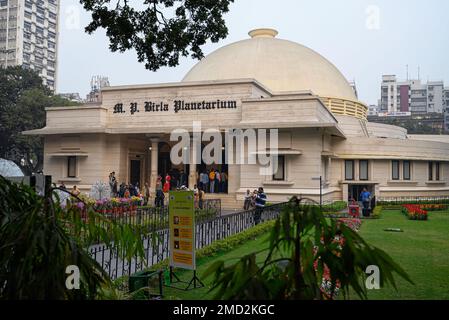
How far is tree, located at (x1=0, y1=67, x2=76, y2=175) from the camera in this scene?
137 ft

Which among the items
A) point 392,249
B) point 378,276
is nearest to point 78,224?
point 378,276

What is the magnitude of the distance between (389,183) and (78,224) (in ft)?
89.6

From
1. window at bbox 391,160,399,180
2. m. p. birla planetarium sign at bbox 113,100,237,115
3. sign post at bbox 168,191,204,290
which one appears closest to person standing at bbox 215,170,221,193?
m. p. birla planetarium sign at bbox 113,100,237,115

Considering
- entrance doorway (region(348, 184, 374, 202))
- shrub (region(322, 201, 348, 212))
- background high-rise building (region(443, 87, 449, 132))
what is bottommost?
shrub (region(322, 201, 348, 212))

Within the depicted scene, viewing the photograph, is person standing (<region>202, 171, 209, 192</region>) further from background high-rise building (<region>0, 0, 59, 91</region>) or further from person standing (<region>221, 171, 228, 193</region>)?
background high-rise building (<region>0, 0, 59, 91</region>)

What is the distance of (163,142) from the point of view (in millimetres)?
29969

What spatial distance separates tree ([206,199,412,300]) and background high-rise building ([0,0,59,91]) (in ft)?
278

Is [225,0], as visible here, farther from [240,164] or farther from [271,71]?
[271,71]

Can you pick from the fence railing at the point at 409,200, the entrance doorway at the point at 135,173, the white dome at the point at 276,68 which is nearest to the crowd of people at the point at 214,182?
the entrance doorway at the point at 135,173

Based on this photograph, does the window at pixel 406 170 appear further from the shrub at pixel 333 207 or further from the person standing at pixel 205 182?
the person standing at pixel 205 182

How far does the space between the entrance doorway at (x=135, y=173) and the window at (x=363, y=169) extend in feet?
49.2

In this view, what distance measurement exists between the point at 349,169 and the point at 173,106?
483 inches

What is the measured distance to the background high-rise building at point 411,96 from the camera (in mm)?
112188

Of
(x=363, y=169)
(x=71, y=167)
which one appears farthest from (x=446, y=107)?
(x=71, y=167)
